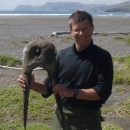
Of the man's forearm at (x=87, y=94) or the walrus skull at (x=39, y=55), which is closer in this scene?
the walrus skull at (x=39, y=55)

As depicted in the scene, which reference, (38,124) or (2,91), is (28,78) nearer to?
(38,124)

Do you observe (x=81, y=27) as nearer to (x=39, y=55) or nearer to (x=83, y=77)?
(x=83, y=77)

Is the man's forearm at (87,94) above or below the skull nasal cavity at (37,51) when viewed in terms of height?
below

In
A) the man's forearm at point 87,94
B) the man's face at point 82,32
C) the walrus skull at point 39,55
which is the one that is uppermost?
the man's face at point 82,32

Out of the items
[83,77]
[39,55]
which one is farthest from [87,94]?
[39,55]

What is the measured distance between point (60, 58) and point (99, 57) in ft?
1.63

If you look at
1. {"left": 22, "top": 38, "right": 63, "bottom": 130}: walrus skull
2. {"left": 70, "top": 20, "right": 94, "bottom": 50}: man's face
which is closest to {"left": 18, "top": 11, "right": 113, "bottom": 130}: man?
{"left": 70, "top": 20, "right": 94, "bottom": 50}: man's face

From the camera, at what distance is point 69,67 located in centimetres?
338

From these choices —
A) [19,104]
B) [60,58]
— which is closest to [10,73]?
[19,104]

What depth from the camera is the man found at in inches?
124

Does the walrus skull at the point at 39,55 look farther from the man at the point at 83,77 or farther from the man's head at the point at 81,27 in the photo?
the man's head at the point at 81,27

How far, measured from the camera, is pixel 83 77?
3.31m

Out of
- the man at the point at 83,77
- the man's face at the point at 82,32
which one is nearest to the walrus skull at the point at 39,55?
the man at the point at 83,77

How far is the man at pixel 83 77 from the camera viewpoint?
3.16 metres
